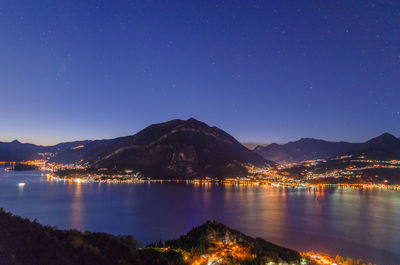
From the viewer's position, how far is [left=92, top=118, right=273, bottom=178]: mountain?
120188mm

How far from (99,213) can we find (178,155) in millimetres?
83960

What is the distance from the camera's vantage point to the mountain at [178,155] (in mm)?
120188

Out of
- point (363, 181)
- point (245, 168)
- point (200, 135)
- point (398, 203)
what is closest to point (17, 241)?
point (398, 203)

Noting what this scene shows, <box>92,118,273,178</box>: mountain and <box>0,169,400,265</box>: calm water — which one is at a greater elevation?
<box>92,118,273,178</box>: mountain

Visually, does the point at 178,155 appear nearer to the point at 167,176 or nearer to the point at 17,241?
the point at 167,176

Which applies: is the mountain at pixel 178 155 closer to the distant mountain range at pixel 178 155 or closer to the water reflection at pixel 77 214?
the distant mountain range at pixel 178 155

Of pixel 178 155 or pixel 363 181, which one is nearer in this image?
pixel 363 181

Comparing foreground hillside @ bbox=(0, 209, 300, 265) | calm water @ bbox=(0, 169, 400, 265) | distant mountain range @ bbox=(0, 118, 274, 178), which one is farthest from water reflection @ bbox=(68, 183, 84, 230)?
distant mountain range @ bbox=(0, 118, 274, 178)

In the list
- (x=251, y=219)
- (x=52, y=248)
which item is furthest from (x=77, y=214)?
(x=52, y=248)

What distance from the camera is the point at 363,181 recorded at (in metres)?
91.9

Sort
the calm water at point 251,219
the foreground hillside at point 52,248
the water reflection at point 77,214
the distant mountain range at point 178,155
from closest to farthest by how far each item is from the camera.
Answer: the foreground hillside at point 52,248 < the calm water at point 251,219 < the water reflection at point 77,214 < the distant mountain range at point 178,155

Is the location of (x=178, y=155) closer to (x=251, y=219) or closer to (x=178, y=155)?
(x=178, y=155)

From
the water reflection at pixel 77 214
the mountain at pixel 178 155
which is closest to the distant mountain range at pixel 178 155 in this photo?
the mountain at pixel 178 155

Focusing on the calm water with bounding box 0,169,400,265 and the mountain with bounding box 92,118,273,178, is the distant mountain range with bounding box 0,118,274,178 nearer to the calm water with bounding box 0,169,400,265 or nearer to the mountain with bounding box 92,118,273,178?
the mountain with bounding box 92,118,273,178
